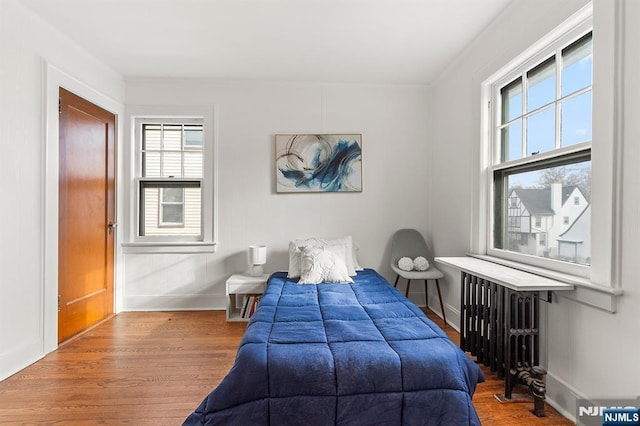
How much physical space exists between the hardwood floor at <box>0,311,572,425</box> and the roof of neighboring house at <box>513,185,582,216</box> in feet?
3.98

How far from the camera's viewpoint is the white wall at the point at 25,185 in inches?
Answer: 94.3

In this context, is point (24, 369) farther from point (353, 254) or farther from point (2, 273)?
point (353, 254)

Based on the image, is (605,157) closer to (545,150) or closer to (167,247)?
(545,150)

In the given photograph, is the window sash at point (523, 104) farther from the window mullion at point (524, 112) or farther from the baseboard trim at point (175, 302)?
the baseboard trim at point (175, 302)

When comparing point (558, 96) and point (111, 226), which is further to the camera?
point (111, 226)

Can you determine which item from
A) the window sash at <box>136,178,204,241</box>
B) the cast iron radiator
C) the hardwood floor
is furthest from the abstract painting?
the cast iron radiator

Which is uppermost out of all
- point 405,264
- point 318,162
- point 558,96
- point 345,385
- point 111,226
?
point 558,96

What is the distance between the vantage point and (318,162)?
3957 mm

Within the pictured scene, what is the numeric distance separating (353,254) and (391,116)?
173 cm

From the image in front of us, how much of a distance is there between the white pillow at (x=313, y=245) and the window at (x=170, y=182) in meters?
1.18

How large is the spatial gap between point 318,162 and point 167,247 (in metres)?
2.00

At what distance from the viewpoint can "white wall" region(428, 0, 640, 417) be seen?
159cm

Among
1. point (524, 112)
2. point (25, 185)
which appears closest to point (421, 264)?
point (524, 112)

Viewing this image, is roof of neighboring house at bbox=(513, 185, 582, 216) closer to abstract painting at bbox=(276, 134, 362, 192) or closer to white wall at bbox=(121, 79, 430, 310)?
white wall at bbox=(121, 79, 430, 310)
